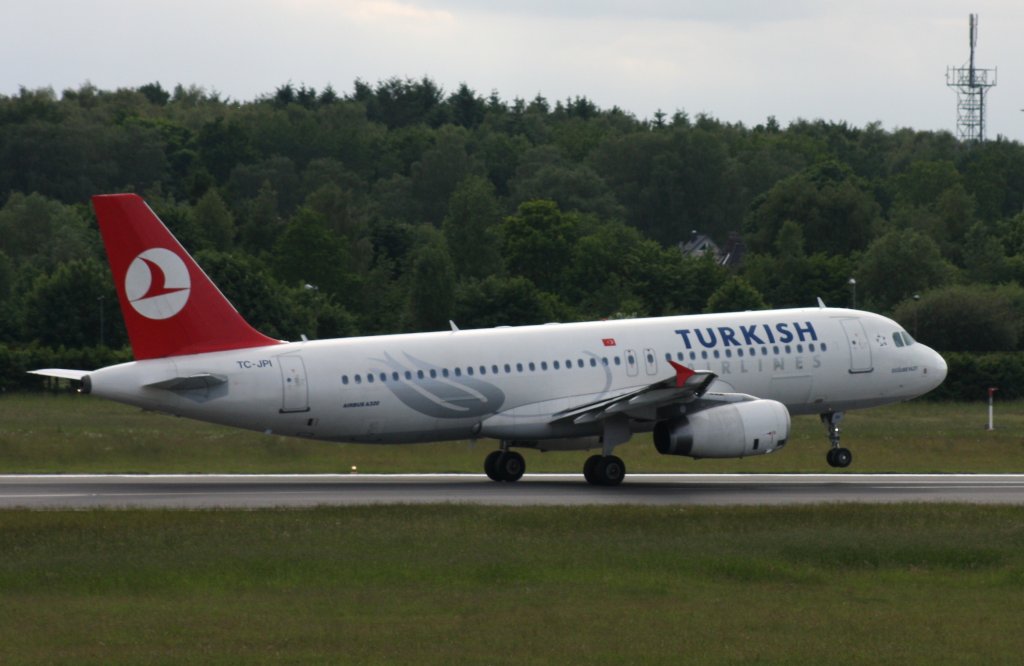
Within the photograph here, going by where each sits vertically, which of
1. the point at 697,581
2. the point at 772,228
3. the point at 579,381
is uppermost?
the point at 772,228

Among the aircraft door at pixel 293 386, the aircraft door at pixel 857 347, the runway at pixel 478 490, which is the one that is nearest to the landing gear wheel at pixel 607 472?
the runway at pixel 478 490

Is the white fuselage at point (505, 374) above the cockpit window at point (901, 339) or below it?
below

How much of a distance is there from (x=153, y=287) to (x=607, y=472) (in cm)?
1174

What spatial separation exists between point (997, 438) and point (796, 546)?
30.4 metres

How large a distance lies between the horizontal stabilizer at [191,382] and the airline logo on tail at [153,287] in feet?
4.96

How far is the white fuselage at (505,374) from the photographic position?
138 feet

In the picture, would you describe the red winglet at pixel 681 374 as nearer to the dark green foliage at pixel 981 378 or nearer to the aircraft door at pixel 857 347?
the aircraft door at pixel 857 347

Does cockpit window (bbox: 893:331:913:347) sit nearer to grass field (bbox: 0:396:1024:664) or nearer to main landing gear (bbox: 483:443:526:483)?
main landing gear (bbox: 483:443:526:483)

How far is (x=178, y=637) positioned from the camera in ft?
76.6

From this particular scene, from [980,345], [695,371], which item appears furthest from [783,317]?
[980,345]

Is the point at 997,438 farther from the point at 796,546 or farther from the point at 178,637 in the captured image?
the point at 178,637

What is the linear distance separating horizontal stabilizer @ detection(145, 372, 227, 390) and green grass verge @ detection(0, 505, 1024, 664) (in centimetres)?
598

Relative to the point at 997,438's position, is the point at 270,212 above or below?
above

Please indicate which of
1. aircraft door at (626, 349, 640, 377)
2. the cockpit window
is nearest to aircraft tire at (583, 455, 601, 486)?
aircraft door at (626, 349, 640, 377)
